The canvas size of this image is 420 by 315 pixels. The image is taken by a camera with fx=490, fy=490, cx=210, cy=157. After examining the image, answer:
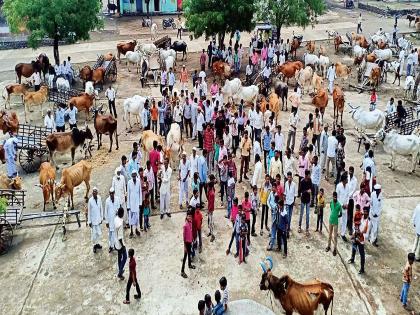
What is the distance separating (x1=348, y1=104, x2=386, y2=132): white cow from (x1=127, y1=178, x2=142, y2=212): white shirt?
8.95 m

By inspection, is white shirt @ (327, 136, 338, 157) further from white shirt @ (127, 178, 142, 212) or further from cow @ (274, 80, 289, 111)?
cow @ (274, 80, 289, 111)

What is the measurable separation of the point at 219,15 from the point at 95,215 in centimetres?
1526

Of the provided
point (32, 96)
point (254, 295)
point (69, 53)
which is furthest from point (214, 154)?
point (69, 53)

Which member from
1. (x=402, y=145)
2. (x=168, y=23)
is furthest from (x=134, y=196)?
(x=168, y=23)

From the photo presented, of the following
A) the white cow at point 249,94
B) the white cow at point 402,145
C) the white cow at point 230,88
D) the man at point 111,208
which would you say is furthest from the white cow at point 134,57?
the man at point 111,208

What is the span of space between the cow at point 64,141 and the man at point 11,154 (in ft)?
3.02

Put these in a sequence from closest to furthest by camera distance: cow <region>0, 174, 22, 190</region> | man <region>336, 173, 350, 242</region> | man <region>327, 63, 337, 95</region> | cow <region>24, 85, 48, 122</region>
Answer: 1. man <region>336, 173, 350, 242</region>
2. cow <region>0, 174, 22, 190</region>
3. cow <region>24, 85, 48, 122</region>
4. man <region>327, 63, 337, 95</region>

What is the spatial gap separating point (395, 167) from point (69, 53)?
20949 mm

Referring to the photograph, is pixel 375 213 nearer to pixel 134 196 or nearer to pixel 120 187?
pixel 134 196

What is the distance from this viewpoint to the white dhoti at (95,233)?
1079cm

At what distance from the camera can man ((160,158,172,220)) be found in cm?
1175

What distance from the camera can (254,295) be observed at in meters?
9.59

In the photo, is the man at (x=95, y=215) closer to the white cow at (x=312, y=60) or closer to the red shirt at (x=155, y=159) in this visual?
the red shirt at (x=155, y=159)

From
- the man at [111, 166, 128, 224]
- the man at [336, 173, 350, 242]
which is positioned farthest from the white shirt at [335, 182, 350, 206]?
the man at [111, 166, 128, 224]
